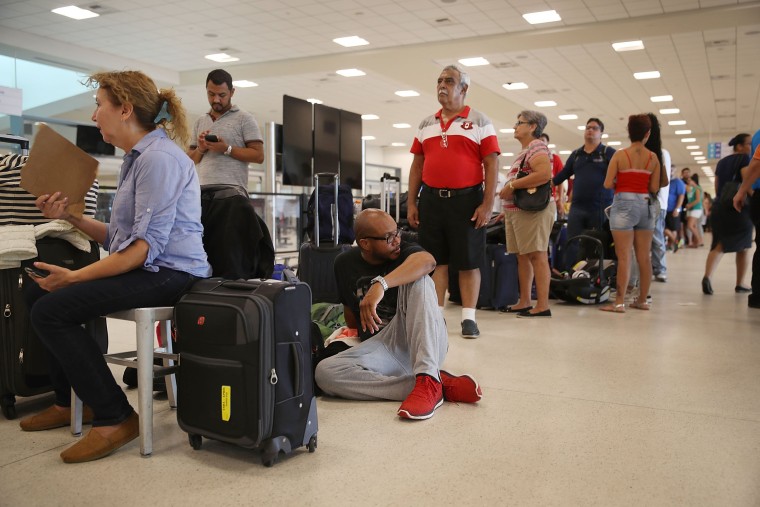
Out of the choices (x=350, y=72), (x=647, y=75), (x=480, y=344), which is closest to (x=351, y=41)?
(x=350, y=72)

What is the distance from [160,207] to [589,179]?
455 centimetres

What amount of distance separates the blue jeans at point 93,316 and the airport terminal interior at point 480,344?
0.18m

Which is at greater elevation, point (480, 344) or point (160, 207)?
point (160, 207)

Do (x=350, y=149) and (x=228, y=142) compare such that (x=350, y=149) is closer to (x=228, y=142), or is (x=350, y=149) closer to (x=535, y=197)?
(x=535, y=197)

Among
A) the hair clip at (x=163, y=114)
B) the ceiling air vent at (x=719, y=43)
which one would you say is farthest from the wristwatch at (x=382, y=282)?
the ceiling air vent at (x=719, y=43)

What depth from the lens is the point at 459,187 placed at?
3951 millimetres

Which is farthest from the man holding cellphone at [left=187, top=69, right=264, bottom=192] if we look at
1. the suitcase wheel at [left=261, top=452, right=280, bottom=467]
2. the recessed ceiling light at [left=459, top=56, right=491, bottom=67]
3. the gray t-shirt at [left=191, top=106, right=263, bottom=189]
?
the recessed ceiling light at [left=459, top=56, right=491, bottom=67]

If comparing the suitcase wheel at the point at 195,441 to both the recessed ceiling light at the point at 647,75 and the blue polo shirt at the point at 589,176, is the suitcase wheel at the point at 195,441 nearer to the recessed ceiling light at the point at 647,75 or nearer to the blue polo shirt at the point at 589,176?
the blue polo shirt at the point at 589,176

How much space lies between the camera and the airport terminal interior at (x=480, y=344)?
70.6 inches

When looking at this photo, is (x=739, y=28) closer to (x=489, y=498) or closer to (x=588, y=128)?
(x=588, y=128)

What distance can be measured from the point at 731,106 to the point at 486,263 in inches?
620

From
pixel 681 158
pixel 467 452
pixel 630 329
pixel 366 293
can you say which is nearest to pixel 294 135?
pixel 630 329

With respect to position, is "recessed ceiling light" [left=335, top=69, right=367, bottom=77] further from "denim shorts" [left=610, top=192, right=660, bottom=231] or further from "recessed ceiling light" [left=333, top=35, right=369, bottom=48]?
"denim shorts" [left=610, top=192, right=660, bottom=231]

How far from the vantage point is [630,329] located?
4254 mm
